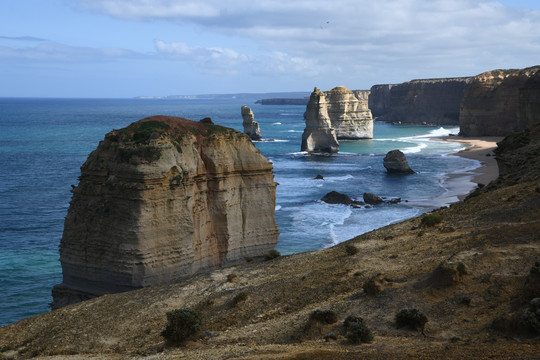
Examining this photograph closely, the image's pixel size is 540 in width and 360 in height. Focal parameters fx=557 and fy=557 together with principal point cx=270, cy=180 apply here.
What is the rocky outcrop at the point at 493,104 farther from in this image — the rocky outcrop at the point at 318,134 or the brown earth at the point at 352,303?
the brown earth at the point at 352,303

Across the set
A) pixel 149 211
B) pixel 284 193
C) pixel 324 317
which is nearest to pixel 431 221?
pixel 324 317

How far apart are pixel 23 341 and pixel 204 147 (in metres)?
13.1

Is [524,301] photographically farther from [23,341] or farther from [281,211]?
[281,211]

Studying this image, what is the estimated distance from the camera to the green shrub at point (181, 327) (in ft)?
57.5

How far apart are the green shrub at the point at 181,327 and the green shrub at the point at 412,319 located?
251 inches

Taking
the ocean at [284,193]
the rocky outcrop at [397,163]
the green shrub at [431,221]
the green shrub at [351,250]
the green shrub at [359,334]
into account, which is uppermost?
the green shrub at [431,221]

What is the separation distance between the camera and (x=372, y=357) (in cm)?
1330

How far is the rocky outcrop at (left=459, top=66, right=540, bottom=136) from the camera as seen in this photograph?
124 meters

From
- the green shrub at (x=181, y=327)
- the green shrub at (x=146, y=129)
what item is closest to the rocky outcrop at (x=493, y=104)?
the green shrub at (x=146, y=129)

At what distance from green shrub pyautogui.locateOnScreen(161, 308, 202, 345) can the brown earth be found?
1.06ft

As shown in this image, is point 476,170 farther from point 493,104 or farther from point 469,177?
point 493,104

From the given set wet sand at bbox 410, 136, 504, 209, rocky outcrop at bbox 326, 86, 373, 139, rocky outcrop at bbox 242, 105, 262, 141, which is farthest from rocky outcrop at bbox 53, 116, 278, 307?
rocky outcrop at bbox 326, 86, 373, 139

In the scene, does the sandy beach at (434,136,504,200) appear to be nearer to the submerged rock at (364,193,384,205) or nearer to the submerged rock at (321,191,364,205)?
the submerged rock at (364,193,384,205)

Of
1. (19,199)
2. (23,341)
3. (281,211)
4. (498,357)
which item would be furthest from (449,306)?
(19,199)
